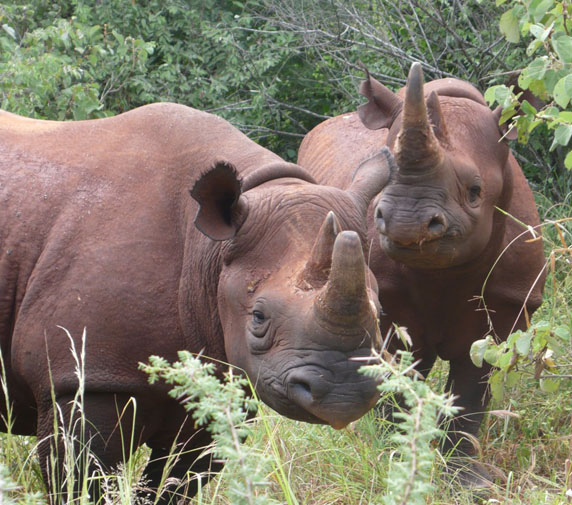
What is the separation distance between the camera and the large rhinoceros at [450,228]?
16.5 feet

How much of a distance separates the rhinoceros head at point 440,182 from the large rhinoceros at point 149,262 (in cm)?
75

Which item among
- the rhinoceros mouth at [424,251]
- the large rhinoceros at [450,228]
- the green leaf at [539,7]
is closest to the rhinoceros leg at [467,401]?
the large rhinoceros at [450,228]

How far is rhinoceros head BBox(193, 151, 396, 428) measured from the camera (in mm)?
3344

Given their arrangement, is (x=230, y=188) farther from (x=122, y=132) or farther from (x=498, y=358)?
(x=498, y=358)

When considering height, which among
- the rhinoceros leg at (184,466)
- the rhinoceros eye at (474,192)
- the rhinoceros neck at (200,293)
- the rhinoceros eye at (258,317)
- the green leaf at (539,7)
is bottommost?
the rhinoceros leg at (184,466)

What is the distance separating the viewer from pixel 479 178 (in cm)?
527

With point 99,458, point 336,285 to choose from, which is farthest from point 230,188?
point 99,458

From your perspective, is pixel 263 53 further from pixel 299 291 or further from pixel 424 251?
pixel 299 291

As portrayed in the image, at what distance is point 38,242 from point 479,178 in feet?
7.27

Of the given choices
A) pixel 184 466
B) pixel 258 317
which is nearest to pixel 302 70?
pixel 184 466

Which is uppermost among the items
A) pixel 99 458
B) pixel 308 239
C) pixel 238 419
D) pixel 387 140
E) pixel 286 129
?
pixel 238 419

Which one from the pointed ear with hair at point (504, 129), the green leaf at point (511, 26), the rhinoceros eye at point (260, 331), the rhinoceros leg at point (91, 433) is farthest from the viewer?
the pointed ear with hair at point (504, 129)

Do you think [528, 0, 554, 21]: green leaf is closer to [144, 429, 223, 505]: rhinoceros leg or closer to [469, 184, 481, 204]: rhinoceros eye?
[469, 184, 481, 204]: rhinoceros eye

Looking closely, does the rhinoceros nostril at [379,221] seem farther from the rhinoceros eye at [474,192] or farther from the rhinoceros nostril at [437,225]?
the rhinoceros eye at [474,192]
